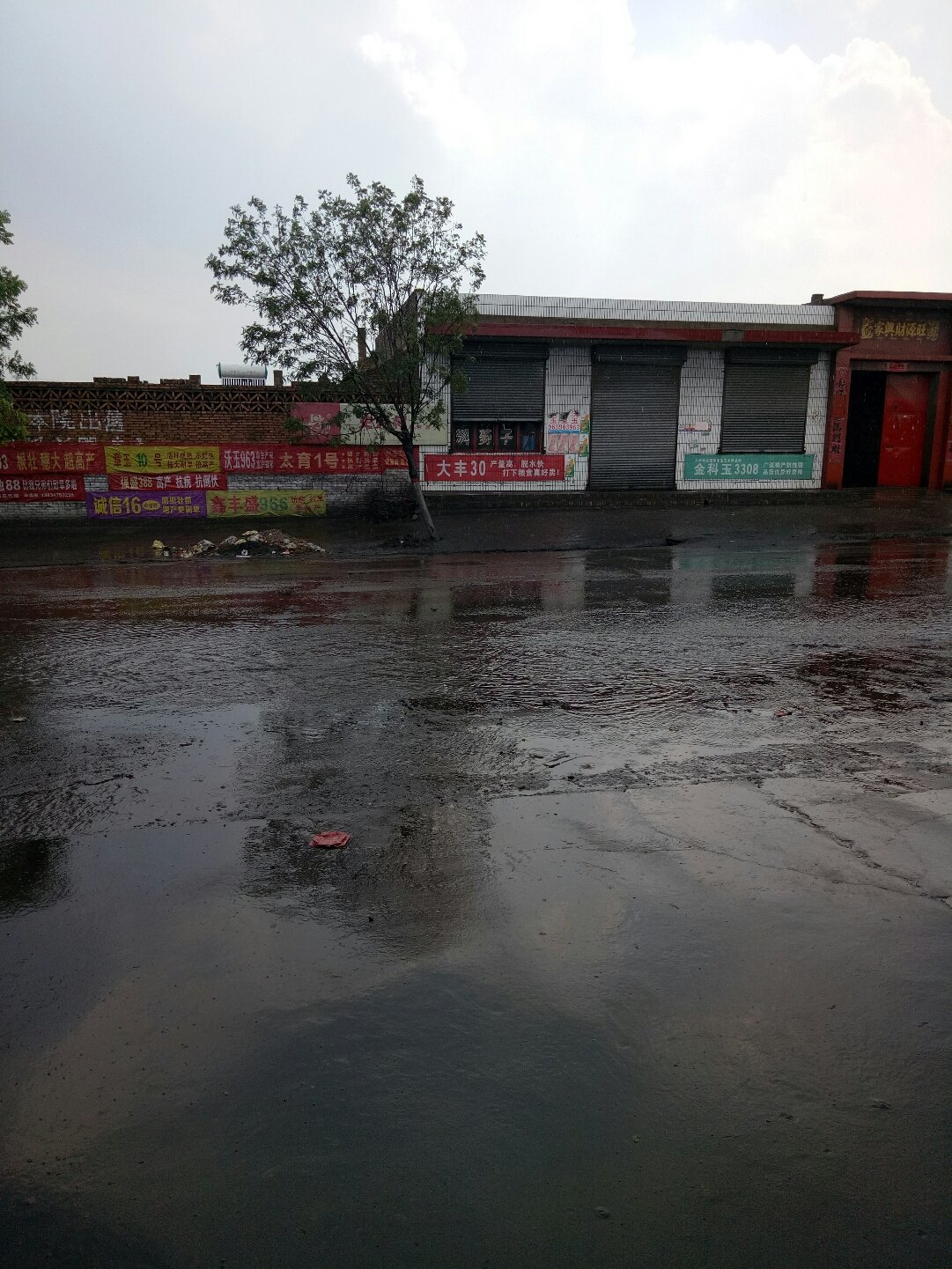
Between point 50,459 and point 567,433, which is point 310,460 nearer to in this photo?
point 50,459

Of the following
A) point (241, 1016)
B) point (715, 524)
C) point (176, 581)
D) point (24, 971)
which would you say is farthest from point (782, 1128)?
point (715, 524)

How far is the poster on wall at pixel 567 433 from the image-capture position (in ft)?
65.5

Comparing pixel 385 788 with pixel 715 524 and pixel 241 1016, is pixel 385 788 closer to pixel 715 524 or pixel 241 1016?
pixel 241 1016

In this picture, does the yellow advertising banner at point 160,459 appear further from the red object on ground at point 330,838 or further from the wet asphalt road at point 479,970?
the red object on ground at point 330,838

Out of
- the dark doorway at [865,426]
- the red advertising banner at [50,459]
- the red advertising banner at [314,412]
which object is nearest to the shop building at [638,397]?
the dark doorway at [865,426]

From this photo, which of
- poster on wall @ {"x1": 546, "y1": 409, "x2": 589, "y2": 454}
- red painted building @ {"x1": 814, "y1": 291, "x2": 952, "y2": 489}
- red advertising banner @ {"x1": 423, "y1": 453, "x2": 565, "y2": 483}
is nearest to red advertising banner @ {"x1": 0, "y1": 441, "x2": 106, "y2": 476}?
red advertising banner @ {"x1": 423, "y1": 453, "x2": 565, "y2": 483}

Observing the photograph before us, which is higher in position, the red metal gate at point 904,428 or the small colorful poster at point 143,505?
the red metal gate at point 904,428

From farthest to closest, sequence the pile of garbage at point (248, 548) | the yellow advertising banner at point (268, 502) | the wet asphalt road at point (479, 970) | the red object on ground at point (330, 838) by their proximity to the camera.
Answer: the yellow advertising banner at point (268, 502) → the pile of garbage at point (248, 548) → the red object on ground at point (330, 838) → the wet asphalt road at point (479, 970)

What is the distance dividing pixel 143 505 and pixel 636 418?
1160 centimetres

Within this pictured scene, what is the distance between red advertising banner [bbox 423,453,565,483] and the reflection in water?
16.6m

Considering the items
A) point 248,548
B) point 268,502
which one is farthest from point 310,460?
point 248,548

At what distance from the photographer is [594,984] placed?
2.48 meters

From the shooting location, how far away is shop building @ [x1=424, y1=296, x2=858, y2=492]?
762 inches

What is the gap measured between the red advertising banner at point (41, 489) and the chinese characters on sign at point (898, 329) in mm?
18772
